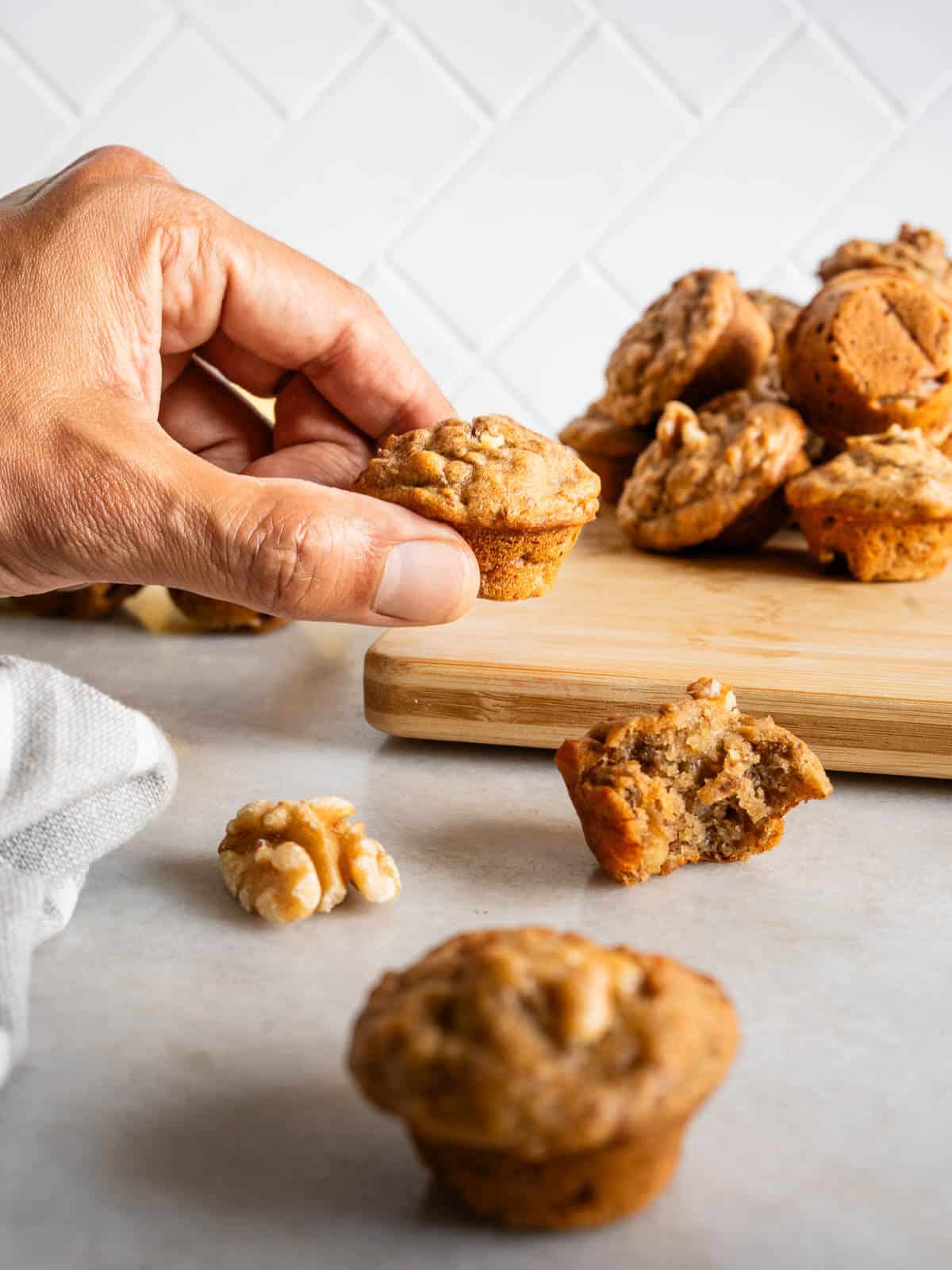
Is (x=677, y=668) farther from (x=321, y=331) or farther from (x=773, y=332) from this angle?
(x=773, y=332)

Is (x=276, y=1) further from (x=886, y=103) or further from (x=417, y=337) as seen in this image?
(x=886, y=103)

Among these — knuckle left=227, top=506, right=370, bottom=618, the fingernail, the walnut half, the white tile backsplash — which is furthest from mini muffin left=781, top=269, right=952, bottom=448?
the white tile backsplash

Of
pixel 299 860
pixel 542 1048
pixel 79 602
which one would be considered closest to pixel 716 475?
pixel 79 602

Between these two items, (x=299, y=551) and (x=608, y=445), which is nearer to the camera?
(x=299, y=551)

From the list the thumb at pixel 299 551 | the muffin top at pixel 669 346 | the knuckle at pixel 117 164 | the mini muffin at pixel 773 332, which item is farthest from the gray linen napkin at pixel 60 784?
the mini muffin at pixel 773 332

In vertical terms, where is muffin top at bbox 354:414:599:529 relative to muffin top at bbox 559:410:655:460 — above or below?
below

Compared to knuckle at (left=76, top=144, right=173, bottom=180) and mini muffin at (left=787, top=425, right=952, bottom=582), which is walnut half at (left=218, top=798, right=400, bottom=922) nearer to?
knuckle at (left=76, top=144, right=173, bottom=180)

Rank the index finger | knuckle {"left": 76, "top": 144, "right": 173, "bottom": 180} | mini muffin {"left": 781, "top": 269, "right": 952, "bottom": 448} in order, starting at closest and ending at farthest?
knuckle {"left": 76, "top": 144, "right": 173, "bottom": 180} → the index finger → mini muffin {"left": 781, "top": 269, "right": 952, "bottom": 448}
